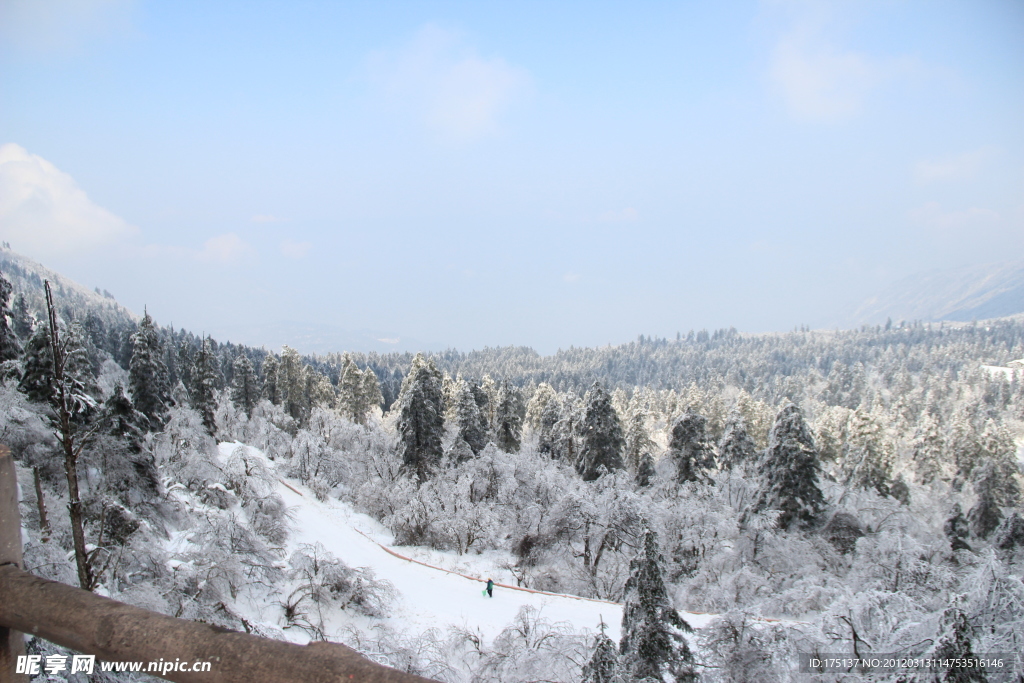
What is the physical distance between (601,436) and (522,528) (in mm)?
10484

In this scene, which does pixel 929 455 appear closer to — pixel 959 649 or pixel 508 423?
pixel 508 423

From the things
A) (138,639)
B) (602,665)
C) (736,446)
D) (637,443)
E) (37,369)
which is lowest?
(637,443)

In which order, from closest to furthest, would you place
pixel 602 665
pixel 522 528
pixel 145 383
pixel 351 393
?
pixel 602 665 < pixel 522 528 < pixel 145 383 < pixel 351 393

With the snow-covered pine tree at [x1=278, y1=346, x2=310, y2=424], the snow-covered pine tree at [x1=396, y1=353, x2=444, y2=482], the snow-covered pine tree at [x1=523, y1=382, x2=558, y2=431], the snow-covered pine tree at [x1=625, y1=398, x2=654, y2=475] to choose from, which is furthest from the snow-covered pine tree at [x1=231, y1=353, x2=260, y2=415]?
the snow-covered pine tree at [x1=625, y1=398, x2=654, y2=475]

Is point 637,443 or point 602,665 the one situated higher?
point 602,665

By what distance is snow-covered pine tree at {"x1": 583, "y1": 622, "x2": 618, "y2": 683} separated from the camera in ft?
36.2

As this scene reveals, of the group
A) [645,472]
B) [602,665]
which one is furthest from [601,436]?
[602,665]

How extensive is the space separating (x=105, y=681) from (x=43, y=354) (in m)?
25.2

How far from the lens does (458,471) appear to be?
34.5m

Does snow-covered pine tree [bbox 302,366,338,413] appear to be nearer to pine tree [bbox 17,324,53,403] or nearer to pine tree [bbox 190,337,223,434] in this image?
pine tree [bbox 190,337,223,434]

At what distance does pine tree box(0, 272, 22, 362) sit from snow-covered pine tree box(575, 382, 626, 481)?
3416 cm

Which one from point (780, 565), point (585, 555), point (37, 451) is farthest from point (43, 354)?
point (780, 565)

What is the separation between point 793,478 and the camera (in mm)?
26922

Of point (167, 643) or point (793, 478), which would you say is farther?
point (793, 478)
